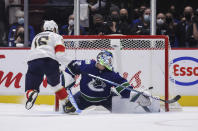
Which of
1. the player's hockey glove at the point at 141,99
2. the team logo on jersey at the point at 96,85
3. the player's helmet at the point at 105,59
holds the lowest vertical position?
the player's hockey glove at the point at 141,99

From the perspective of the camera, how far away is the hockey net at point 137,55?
7426 millimetres

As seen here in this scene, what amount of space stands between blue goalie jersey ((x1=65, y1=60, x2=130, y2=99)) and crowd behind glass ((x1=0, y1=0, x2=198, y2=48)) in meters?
1.94

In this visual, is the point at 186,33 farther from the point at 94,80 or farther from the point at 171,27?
the point at 94,80

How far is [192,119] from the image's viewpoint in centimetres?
608

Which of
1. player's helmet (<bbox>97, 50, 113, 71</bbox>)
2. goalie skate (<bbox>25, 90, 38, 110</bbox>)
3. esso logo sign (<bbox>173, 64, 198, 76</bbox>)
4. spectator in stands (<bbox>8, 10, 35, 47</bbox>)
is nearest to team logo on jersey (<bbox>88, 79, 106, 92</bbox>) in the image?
player's helmet (<bbox>97, 50, 113, 71</bbox>)

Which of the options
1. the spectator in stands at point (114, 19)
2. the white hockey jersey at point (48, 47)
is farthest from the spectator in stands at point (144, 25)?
the white hockey jersey at point (48, 47)

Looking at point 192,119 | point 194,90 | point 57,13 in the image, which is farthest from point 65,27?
point 192,119

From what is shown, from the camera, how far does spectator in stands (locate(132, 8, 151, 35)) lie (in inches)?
348

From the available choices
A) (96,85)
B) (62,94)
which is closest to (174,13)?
(96,85)

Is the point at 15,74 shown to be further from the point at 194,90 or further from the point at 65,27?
the point at 194,90

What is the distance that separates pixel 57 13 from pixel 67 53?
1629mm

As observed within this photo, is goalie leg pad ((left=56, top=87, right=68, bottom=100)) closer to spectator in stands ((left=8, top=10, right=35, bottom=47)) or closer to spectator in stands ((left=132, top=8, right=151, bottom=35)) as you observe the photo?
spectator in stands ((left=132, top=8, right=151, bottom=35))

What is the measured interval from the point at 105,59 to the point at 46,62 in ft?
2.32

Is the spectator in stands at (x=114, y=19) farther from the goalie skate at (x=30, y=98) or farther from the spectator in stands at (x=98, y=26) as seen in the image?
the goalie skate at (x=30, y=98)
